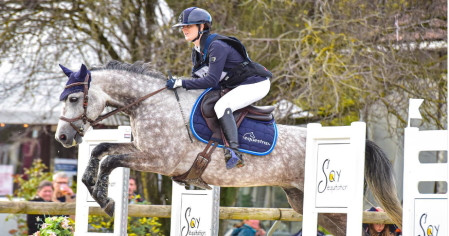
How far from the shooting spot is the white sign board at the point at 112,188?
19.9ft

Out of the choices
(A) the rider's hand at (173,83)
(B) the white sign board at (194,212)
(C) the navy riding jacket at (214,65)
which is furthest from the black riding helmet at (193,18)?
(B) the white sign board at (194,212)

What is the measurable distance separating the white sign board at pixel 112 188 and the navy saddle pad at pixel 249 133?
110cm

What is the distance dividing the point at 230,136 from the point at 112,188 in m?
1.44

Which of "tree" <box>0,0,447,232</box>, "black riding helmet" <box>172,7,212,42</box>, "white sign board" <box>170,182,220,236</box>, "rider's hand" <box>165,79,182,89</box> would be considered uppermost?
"tree" <box>0,0,447,232</box>

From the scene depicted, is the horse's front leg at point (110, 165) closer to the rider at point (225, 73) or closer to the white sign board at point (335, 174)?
the rider at point (225, 73)

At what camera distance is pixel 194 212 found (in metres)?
6.13

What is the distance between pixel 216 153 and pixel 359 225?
1109 millimetres

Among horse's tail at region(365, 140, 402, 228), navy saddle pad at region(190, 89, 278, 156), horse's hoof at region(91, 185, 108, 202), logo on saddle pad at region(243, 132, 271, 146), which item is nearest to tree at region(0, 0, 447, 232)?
horse's tail at region(365, 140, 402, 228)

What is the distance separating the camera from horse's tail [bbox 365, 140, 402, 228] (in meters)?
5.61

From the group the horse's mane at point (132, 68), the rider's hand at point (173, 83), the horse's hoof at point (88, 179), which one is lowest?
the horse's hoof at point (88, 179)

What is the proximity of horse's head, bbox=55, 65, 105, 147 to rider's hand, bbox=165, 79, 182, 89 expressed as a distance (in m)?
0.49

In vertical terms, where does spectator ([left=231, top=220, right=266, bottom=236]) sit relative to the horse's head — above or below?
below

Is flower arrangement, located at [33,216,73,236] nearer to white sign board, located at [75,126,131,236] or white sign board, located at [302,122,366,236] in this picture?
white sign board, located at [75,126,131,236]

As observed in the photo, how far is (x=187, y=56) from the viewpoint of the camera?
9.20 m
